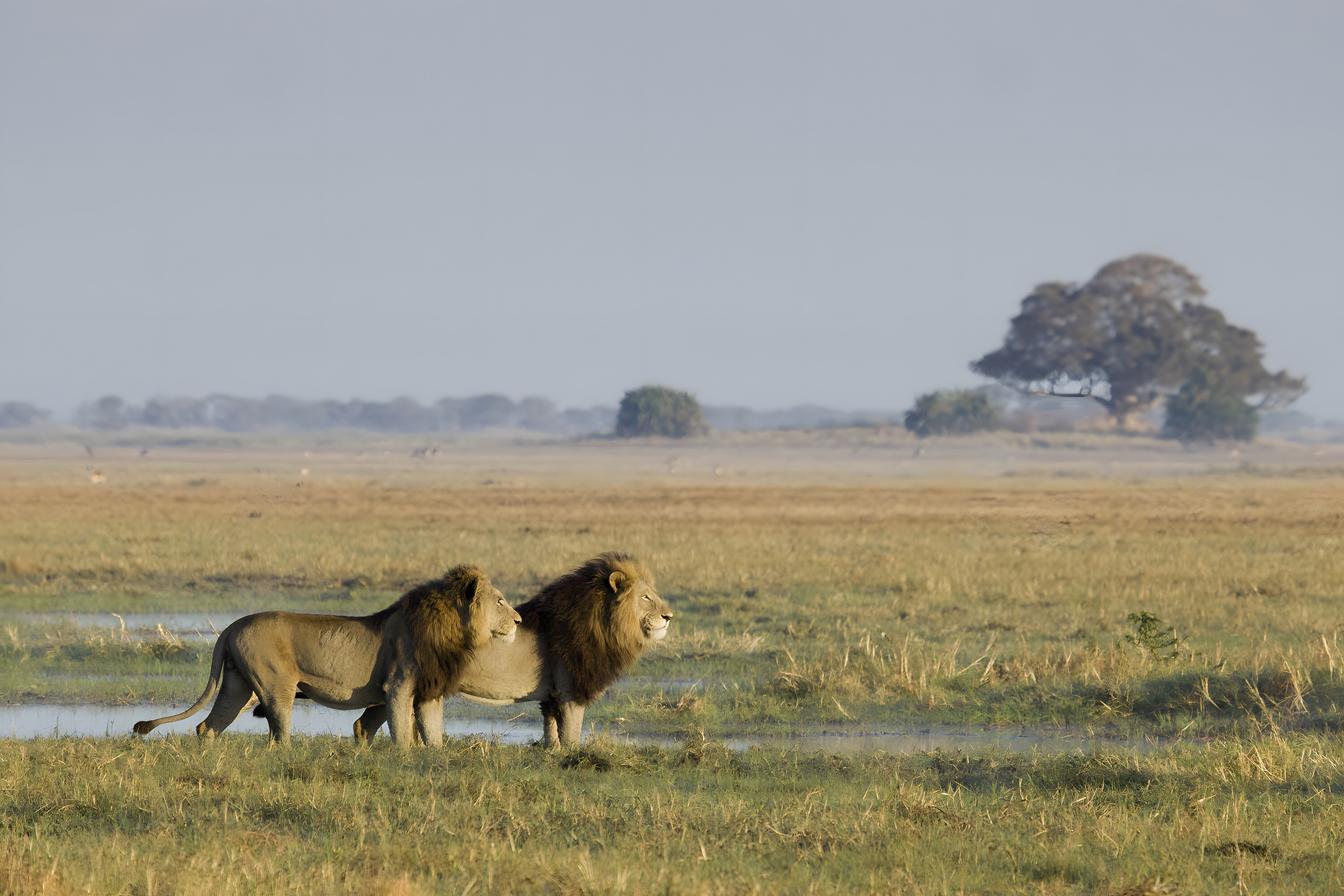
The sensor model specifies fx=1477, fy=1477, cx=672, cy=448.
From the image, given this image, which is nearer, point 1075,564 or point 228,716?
point 228,716

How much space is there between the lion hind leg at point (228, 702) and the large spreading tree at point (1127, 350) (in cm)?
9336

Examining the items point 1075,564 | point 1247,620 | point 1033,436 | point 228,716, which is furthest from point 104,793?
point 1033,436

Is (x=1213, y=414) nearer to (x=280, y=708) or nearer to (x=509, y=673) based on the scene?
(x=509, y=673)

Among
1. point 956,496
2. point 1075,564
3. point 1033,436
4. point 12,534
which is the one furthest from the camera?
point 1033,436

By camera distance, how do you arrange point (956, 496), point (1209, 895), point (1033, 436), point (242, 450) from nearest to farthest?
point (1209, 895) < point (956, 496) < point (1033, 436) < point (242, 450)

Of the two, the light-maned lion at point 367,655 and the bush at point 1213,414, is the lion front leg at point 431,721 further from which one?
the bush at point 1213,414

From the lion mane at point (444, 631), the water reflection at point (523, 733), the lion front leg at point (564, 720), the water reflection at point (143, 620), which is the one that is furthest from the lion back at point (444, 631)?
the water reflection at point (143, 620)

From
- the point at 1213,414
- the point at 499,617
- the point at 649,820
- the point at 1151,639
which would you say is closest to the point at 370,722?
the point at 499,617

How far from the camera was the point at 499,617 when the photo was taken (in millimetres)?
9023

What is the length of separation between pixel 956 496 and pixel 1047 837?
44.2 m

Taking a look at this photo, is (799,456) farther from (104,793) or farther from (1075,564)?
(104,793)

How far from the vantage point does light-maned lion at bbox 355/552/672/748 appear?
9227 millimetres

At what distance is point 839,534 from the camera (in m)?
30.6

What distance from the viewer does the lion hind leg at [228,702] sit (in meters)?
9.01
